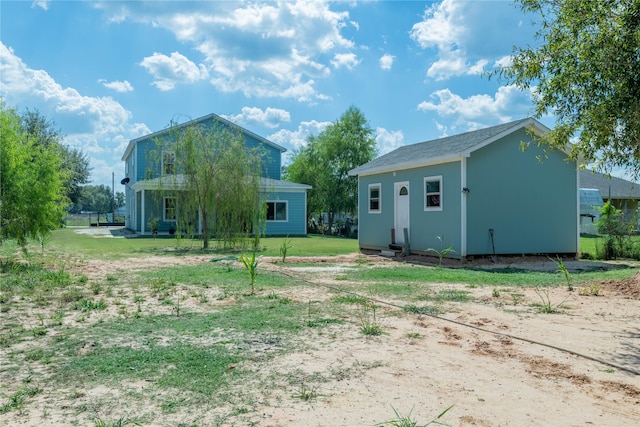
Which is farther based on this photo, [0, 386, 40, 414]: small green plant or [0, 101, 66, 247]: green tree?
[0, 101, 66, 247]: green tree

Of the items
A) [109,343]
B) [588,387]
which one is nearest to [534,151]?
[588,387]

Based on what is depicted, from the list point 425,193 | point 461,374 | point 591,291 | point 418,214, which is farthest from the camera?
point 418,214

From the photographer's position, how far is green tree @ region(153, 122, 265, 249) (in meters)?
17.6

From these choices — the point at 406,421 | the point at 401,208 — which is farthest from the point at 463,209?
the point at 406,421

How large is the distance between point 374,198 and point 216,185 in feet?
18.0

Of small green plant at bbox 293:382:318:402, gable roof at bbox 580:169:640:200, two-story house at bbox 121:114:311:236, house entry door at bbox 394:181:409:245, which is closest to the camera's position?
small green plant at bbox 293:382:318:402

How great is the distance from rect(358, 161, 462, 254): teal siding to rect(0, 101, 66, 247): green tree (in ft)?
31.8

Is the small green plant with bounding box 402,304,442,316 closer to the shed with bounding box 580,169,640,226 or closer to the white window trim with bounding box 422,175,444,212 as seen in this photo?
the white window trim with bounding box 422,175,444,212

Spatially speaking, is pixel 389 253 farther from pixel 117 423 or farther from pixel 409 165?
pixel 117 423

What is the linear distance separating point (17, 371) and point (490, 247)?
40.7 ft

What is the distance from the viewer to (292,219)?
28984 mm

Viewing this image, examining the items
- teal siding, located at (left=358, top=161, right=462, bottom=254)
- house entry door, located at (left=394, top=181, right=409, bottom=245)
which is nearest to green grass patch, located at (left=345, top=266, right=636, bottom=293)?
teal siding, located at (left=358, top=161, right=462, bottom=254)

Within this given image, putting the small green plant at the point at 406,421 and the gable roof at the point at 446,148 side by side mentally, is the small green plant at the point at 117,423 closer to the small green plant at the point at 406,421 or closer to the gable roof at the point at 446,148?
the small green plant at the point at 406,421

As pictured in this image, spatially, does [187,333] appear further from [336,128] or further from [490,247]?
[336,128]
